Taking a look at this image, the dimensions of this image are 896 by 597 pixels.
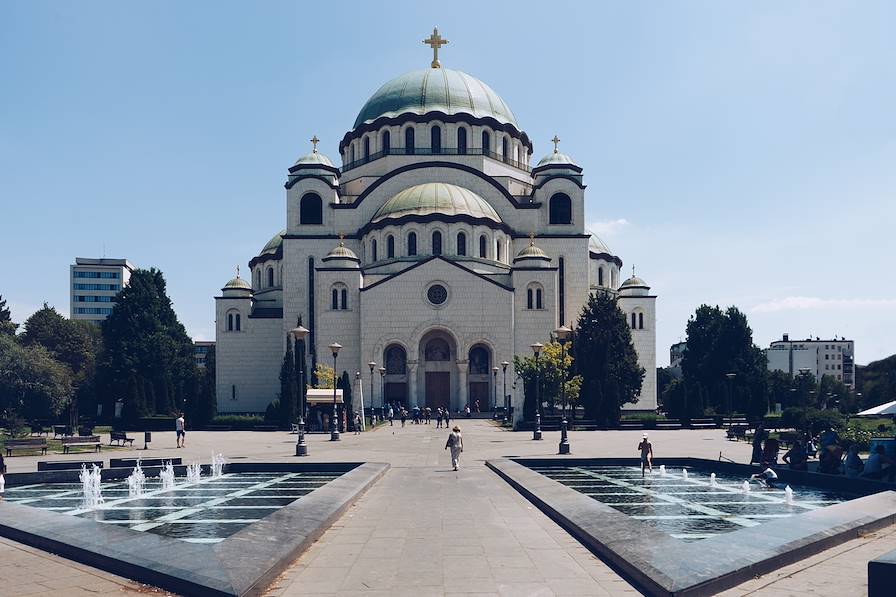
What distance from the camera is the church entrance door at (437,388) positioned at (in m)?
52.4

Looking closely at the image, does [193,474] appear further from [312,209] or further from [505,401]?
[312,209]

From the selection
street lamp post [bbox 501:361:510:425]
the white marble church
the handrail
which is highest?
the handrail

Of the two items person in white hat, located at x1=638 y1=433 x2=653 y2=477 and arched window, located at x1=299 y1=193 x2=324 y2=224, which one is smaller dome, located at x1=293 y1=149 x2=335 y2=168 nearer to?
arched window, located at x1=299 y1=193 x2=324 y2=224

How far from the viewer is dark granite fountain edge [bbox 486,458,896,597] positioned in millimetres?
7527

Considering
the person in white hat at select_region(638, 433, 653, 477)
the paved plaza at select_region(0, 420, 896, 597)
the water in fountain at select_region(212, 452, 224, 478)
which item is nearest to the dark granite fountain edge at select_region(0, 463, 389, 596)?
the paved plaza at select_region(0, 420, 896, 597)

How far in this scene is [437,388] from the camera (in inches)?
2068

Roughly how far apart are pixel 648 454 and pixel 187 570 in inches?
498

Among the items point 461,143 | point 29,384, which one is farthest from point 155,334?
point 461,143

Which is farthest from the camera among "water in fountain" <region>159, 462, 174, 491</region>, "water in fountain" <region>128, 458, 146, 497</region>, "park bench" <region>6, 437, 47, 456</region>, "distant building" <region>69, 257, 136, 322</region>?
"distant building" <region>69, 257, 136, 322</region>

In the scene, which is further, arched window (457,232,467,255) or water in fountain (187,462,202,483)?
arched window (457,232,467,255)

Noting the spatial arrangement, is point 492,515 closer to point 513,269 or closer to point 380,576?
point 380,576

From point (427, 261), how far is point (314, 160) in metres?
13.7

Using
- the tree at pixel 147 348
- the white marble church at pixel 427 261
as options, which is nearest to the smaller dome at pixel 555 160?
the white marble church at pixel 427 261

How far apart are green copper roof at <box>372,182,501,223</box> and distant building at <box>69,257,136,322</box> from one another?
2954 inches
